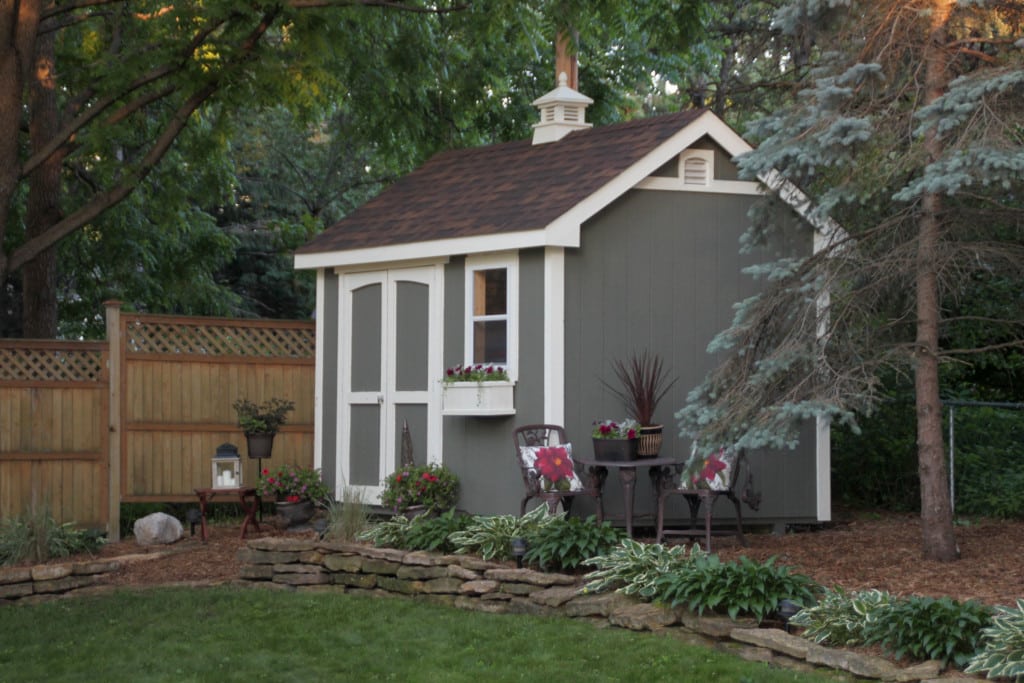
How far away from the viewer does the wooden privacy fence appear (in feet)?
35.2

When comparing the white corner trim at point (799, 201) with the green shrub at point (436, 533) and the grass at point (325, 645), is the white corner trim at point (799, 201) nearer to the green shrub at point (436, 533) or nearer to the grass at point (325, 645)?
the green shrub at point (436, 533)

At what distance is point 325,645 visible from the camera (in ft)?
23.4

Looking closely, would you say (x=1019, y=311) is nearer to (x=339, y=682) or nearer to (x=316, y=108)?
(x=339, y=682)

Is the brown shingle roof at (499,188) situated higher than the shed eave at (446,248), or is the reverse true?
the brown shingle roof at (499,188)

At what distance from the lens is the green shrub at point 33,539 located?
961cm

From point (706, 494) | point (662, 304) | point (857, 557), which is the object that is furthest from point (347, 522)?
point (857, 557)

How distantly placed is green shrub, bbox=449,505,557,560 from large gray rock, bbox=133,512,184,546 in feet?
10.5

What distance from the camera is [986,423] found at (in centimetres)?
1194

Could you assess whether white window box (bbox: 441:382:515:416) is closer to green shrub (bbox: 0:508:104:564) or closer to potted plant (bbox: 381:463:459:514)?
potted plant (bbox: 381:463:459:514)

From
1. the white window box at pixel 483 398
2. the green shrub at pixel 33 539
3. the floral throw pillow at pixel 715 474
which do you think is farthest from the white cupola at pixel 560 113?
the green shrub at pixel 33 539

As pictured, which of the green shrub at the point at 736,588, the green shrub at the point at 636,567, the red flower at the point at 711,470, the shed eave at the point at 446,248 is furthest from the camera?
the shed eave at the point at 446,248

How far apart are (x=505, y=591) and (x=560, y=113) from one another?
5.14 meters

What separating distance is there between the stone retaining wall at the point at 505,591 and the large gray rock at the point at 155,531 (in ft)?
6.06

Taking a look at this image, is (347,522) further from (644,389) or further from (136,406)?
(136,406)
